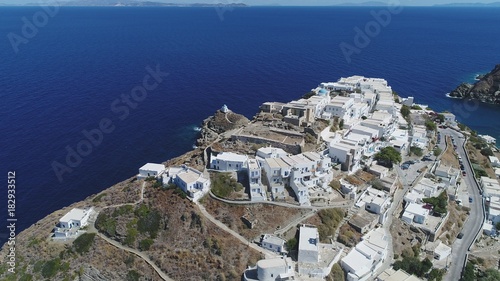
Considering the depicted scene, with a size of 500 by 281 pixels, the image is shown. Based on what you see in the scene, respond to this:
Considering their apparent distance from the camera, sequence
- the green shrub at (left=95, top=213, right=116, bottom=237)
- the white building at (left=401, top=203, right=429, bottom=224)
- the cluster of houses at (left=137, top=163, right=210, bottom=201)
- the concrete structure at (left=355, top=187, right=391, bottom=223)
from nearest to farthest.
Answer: the green shrub at (left=95, top=213, right=116, bottom=237)
the cluster of houses at (left=137, top=163, right=210, bottom=201)
the concrete structure at (left=355, top=187, right=391, bottom=223)
the white building at (left=401, top=203, right=429, bottom=224)

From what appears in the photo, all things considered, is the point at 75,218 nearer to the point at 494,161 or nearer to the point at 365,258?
the point at 365,258

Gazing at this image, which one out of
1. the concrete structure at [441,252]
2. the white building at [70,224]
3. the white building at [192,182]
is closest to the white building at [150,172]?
the white building at [192,182]

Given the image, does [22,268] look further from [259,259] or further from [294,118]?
[294,118]

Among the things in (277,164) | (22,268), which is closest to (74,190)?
(22,268)

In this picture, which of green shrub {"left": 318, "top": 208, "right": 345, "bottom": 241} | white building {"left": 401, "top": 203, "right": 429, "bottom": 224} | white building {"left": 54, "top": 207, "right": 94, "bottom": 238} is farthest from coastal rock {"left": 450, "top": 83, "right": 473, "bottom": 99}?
white building {"left": 54, "top": 207, "right": 94, "bottom": 238}

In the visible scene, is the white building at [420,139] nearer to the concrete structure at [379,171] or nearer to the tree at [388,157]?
the tree at [388,157]

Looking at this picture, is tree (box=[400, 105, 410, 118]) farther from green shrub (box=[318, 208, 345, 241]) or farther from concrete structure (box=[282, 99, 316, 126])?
green shrub (box=[318, 208, 345, 241])
